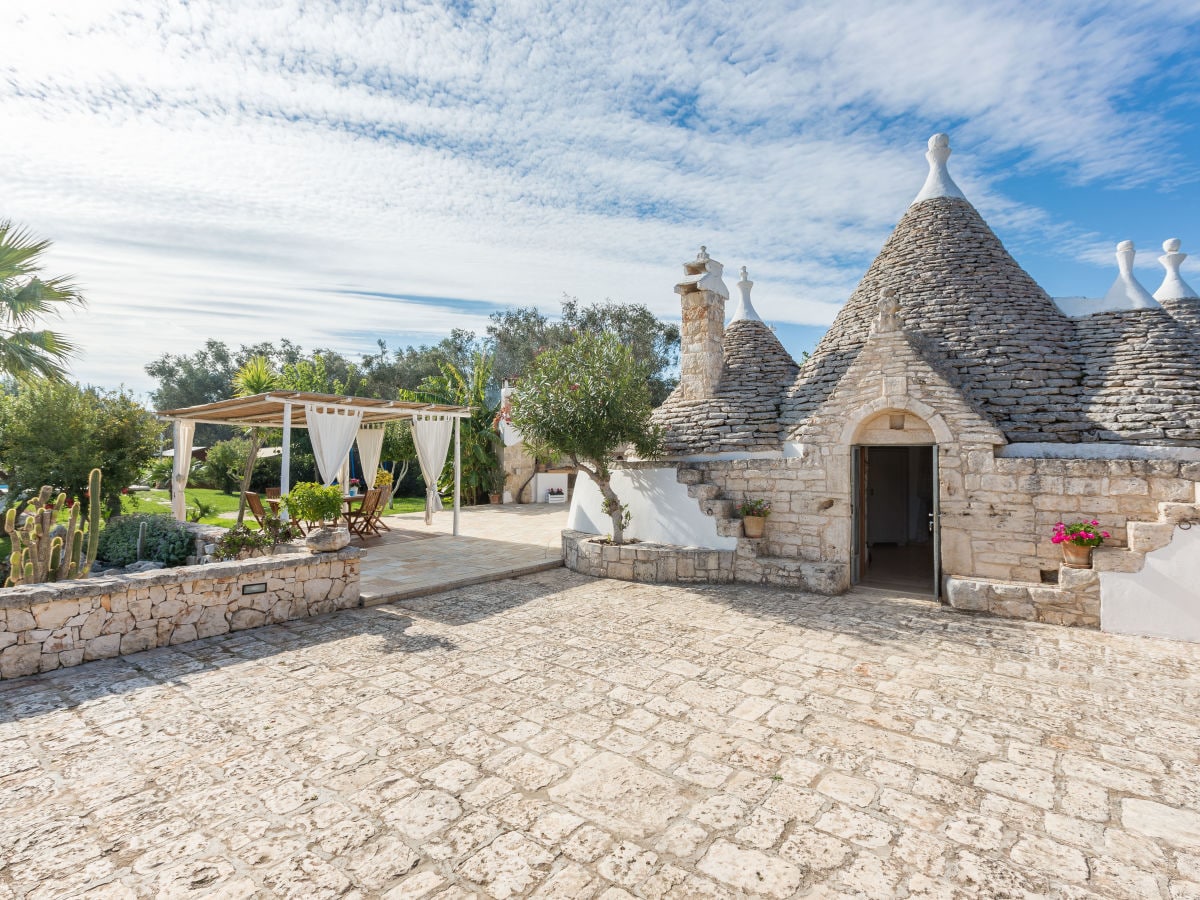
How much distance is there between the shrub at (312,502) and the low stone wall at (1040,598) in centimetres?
851

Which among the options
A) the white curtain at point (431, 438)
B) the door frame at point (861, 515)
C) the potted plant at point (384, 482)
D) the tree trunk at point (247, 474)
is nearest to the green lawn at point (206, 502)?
the tree trunk at point (247, 474)

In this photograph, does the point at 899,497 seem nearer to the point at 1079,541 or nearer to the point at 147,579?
the point at 1079,541

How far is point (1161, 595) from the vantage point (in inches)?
255

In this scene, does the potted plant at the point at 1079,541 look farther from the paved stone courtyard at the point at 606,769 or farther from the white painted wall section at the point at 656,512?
the white painted wall section at the point at 656,512

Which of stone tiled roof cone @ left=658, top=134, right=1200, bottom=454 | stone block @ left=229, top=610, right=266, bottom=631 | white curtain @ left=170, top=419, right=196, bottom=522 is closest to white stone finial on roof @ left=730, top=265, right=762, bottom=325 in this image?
stone tiled roof cone @ left=658, top=134, right=1200, bottom=454

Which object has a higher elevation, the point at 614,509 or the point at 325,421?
the point at 325,421

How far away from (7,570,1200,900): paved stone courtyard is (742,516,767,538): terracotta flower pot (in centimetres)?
293

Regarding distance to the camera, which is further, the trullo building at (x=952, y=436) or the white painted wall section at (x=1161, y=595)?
the trullo building at (x=952, y=436)

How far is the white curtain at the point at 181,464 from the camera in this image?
12.3 m

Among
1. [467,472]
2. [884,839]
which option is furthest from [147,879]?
[467,472]

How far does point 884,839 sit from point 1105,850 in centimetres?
105

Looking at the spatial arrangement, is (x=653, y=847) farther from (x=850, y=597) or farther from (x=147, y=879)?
(x=850, y=597)

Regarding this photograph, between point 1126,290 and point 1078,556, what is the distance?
4979 mm

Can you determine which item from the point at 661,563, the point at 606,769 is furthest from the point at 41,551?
the point at 661,563
